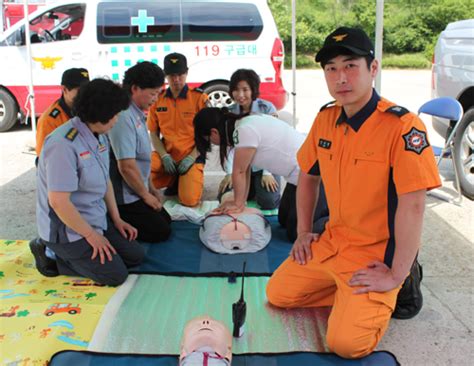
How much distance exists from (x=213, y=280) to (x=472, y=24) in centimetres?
359

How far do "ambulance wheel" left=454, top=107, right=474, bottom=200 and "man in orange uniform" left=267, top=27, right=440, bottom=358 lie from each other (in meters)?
2.76

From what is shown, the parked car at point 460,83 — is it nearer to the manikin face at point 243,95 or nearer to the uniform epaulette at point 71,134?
the manikin face at point 243,95

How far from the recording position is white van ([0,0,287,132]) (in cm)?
798

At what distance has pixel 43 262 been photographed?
3277 millimetres

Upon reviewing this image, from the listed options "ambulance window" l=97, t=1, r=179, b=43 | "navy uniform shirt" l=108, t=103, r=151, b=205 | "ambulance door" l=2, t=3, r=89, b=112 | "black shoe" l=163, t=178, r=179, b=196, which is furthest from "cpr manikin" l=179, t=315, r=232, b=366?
"ambulance door" l=2, t=3, r=89, b=112

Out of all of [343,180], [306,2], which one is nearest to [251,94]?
[343,180]

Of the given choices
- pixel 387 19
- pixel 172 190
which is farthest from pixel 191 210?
pixel 387 19

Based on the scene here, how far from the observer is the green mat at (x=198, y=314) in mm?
2588

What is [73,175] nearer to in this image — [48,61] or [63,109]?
[63,109]

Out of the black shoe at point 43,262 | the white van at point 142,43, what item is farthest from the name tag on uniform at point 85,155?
the white van at point 142,43

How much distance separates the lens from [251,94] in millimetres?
4578

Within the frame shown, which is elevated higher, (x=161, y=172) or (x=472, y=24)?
(x=472, y=24)

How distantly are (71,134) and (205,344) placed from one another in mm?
1348

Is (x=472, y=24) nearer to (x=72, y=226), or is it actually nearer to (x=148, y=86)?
(x=148, y=86)
